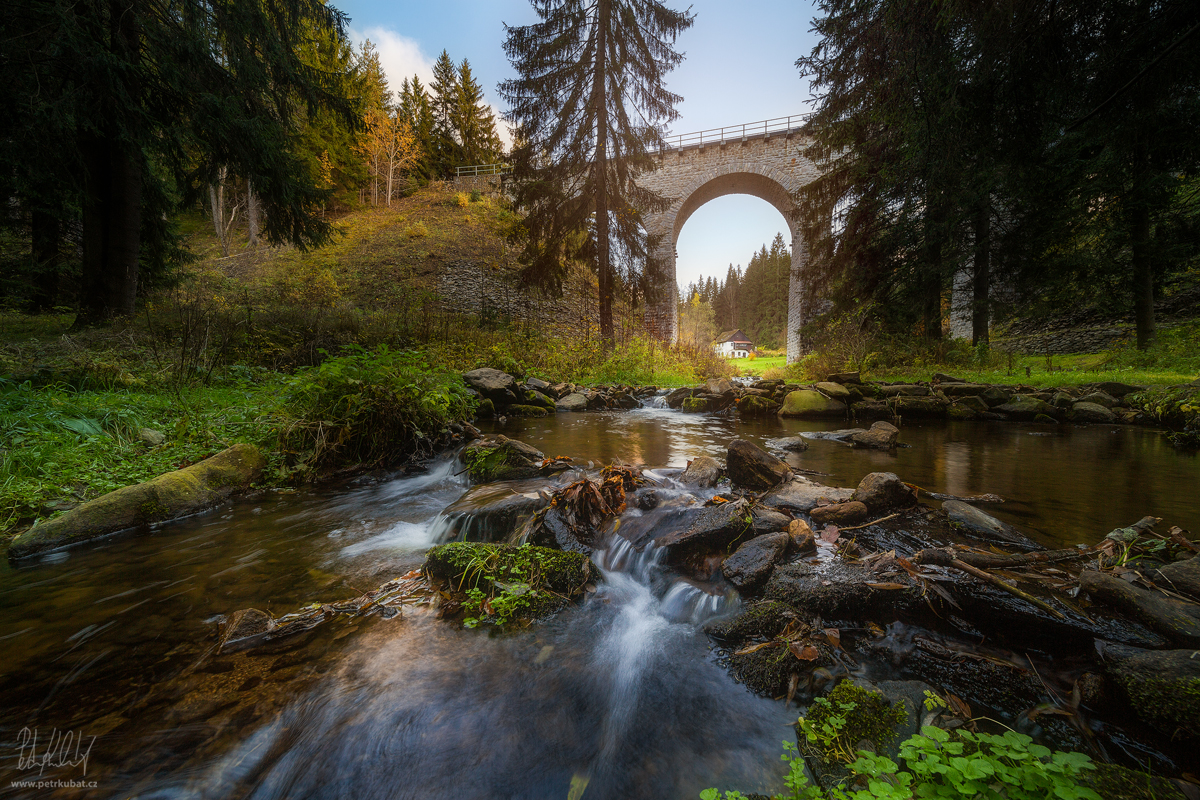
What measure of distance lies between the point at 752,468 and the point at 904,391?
6.01 meters

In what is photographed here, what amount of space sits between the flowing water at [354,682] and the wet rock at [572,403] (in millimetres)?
5818

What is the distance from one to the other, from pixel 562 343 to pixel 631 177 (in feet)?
17.6

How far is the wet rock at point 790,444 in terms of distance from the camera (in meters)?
5.04

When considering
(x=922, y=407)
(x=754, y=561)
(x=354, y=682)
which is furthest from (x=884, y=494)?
(x=922, y=407)

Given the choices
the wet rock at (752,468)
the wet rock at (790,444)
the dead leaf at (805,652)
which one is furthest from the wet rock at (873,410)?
the dead leaf at (805,652)

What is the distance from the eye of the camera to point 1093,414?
6.07m

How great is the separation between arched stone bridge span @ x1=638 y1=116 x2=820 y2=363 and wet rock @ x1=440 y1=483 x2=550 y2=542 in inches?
596

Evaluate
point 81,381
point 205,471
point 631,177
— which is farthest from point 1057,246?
point 81,381

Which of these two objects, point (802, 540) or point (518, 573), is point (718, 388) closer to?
point (802, 540)

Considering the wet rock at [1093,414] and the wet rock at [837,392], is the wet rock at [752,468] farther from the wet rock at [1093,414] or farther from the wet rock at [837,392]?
the wet rock at [1093,414]

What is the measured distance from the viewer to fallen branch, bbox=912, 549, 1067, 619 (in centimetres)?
157

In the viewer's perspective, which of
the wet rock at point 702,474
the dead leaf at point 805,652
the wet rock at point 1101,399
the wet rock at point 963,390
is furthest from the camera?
the wet rock at point 963,390
